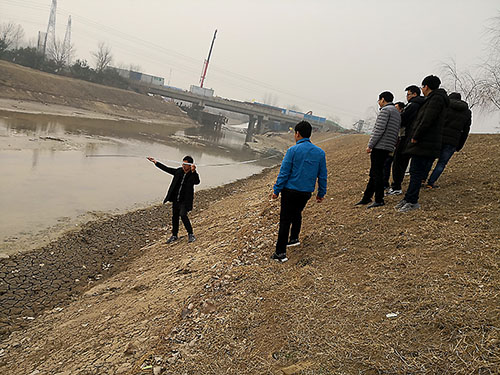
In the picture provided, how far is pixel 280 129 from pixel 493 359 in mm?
103224

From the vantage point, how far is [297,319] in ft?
11.7

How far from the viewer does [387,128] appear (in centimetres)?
605

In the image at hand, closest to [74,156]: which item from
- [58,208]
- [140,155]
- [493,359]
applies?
[140,155]

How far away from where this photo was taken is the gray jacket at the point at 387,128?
606 cm

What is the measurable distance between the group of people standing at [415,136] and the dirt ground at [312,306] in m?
0.47

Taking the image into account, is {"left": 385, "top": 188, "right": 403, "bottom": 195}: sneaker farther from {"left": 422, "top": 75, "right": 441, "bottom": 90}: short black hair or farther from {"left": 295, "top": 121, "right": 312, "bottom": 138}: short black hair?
{"left": 295, "top": 121, "right": 312, "bottom": 138}: short black hair

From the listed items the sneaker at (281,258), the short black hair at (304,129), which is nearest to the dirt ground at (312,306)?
the sneaker at (281,258)

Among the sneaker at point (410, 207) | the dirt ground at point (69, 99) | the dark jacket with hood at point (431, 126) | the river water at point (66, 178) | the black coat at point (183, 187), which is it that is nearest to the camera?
the dark jacket with hood at point (431, 126)

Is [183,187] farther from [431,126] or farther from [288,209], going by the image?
[431,126]

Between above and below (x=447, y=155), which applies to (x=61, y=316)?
below

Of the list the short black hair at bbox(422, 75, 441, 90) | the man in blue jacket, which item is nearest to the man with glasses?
the short black hair at bbox(422, 75, 441, 90)

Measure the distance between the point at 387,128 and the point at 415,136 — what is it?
54cm

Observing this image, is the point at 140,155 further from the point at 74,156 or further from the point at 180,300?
the point at 180,300

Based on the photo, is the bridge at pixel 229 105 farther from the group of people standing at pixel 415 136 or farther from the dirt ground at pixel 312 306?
the dirt ground at pixel 312 306
